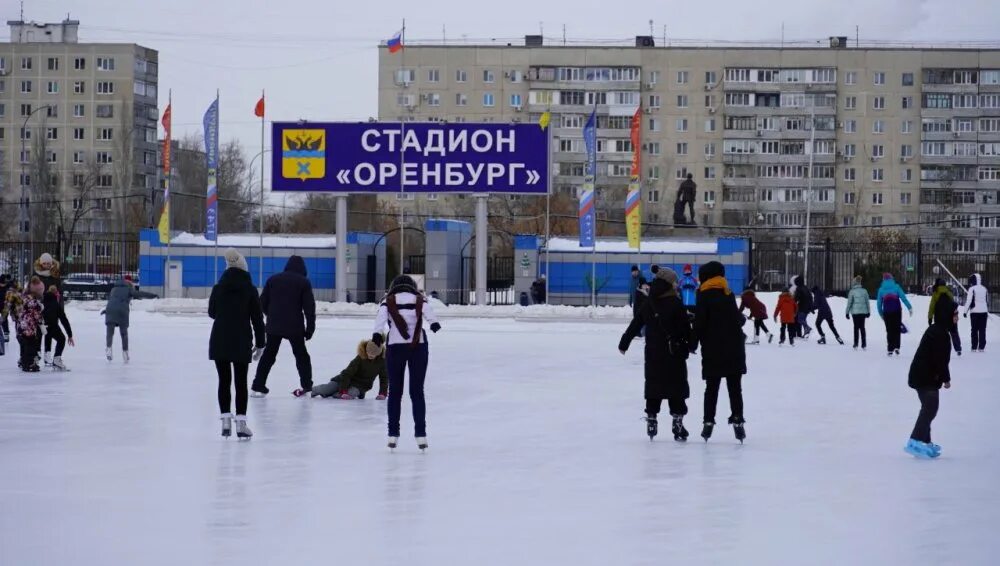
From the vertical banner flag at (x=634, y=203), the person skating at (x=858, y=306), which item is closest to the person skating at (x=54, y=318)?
the person skating at (x=858, y=306)

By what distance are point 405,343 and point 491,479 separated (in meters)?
1.75

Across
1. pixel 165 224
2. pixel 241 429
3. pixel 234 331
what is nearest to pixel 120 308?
pixel 241 429

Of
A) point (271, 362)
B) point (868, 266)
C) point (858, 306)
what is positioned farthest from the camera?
point (868, 266)

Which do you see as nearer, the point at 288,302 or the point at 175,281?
the point at 288,302

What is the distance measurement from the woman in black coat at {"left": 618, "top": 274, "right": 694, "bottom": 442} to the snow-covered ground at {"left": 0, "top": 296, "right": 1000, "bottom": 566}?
0.35 metres

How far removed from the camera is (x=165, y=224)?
146ft

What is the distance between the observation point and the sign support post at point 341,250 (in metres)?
44.6

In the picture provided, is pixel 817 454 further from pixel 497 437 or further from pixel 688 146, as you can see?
pixel 688 146

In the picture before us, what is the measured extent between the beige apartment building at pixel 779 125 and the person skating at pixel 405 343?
81.1 m

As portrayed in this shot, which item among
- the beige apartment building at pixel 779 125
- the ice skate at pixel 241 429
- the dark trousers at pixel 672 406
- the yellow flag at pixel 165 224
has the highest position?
the beige apartment building at pixel 779 125

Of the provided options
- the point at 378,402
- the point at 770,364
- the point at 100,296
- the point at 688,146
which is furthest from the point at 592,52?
the point at 378,402

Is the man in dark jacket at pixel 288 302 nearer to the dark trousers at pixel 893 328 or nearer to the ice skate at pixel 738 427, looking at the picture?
the ice skate at pixel 738 427

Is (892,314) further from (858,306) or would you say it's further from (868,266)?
(868,266)

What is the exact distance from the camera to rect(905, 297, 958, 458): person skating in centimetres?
1120
